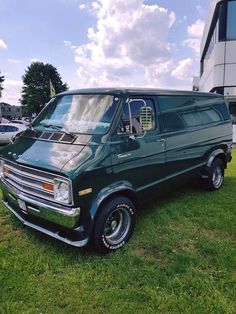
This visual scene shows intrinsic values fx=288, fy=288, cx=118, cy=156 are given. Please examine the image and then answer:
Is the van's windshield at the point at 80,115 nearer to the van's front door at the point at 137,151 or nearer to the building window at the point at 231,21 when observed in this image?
the van's front door at the point at 137,151

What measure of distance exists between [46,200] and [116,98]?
171 centimetres

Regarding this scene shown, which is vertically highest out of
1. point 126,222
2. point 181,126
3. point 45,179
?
point 181,126

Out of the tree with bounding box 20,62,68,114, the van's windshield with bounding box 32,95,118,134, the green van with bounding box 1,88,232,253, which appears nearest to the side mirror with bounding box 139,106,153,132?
the green van with bounding box 1,88,232,253

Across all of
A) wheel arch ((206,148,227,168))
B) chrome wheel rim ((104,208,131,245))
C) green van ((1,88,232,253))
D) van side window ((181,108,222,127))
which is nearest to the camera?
green van ((1,88,232,253))

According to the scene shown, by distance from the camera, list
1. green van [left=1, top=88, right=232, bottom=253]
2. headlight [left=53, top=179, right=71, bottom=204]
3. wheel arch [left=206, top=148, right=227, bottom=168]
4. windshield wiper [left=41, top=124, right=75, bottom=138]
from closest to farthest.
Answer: headlight [left=53, top=179, right=71, bottom=204] < green van [left=1, top=88, right=232, bottom=253] < windshield wiper [left=41, top=124, right=75, bottom=138] < wheel arch [left=206, top=148, right=227, bottom=168]

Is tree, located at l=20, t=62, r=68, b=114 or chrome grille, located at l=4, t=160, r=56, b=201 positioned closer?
chrome grille, located at l=4, t=160, r=56, b=201

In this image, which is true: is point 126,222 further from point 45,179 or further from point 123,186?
point 45,179

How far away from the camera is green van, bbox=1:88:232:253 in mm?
3457

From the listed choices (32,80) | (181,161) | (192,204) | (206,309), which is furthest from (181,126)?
(32,80)

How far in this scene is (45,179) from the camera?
139 inches

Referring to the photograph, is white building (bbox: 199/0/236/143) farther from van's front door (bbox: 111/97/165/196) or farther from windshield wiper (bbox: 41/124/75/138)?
windshield wiper (bbox: 41/124/75/138)

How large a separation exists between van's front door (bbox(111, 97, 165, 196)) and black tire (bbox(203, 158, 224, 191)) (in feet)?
6.18

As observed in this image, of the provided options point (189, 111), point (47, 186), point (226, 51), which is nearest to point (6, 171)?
point (47, 186)

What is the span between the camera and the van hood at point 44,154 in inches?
139
